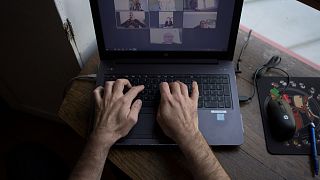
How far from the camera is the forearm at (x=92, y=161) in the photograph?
0.73 m

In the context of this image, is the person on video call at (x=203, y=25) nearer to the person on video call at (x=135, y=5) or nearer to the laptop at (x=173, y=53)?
the laptop at (x=173, y=53)

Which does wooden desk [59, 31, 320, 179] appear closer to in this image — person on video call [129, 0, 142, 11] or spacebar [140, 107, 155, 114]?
spacebar [140, 107, 155, 114]

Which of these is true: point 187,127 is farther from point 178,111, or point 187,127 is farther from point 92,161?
point 92,161

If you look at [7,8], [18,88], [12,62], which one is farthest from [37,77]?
[7,8]

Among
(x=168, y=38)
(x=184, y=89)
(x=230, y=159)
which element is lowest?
(x=230, y=159)

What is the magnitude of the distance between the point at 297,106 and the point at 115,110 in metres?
0.48

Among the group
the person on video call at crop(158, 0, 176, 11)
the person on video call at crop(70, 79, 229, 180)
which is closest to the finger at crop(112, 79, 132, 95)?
the person on video call at crop(70, 79, 229, 180)

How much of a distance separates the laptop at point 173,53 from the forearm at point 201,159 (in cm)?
4

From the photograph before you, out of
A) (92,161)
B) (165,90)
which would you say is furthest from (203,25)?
(92,161)

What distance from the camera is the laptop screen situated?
2.54ft

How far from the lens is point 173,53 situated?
0.89 metres

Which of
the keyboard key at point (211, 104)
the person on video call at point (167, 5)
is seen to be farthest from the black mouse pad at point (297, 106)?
the person on video call at point (167, 5)

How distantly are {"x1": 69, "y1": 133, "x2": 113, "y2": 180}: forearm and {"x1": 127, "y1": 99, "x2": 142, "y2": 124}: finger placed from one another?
0.26 ft

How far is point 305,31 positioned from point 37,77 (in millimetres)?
1056
